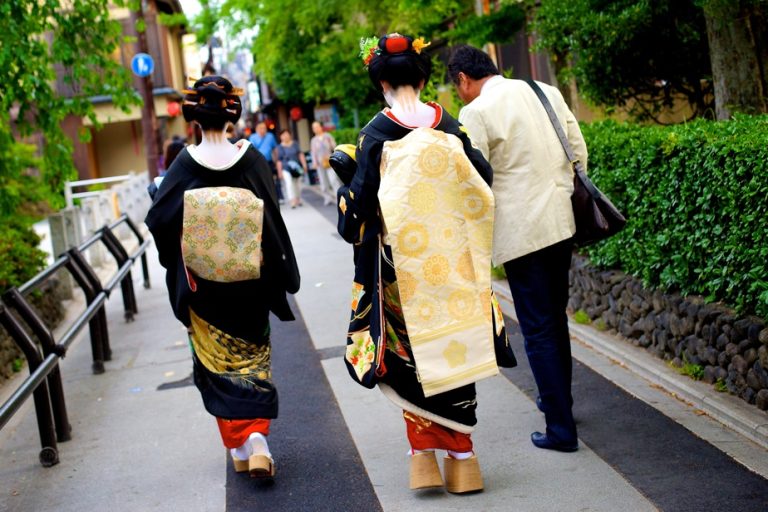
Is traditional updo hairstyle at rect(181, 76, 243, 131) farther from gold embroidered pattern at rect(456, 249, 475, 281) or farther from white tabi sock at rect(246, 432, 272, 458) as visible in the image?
white tabi sock at rect(246, 432, 272, 458)

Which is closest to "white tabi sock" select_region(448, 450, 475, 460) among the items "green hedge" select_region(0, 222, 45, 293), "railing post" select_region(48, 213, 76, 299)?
"green hedge" select_region(0, 222, 45, 293)

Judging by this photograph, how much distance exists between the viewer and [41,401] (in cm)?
562

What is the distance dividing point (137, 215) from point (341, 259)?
432 inches

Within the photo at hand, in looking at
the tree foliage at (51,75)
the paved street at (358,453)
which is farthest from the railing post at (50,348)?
the tree foliage at (51,75)

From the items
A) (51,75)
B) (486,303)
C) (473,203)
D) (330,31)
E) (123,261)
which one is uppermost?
(330,31)

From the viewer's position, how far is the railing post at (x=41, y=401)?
5570 millimetres

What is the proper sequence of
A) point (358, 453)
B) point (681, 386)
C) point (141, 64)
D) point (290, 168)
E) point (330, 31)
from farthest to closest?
1. point (330, 31)
2. point (141, 64)
3. point (290, 168)
4. point (681, 386)
5. point (358, 453)

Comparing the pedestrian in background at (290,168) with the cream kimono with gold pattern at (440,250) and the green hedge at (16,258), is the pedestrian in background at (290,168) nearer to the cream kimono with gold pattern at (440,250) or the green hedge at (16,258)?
the green hedge at (16,258)

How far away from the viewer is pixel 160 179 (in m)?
4.83

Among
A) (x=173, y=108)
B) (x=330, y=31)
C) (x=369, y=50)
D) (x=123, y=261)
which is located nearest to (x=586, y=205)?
(x=369, y=50)

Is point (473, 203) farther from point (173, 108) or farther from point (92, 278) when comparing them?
point (173, 108)

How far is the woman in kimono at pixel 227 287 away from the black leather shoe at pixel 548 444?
135 centimetres

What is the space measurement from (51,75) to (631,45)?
519 centimetres

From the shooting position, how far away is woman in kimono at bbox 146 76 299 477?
4.73m
